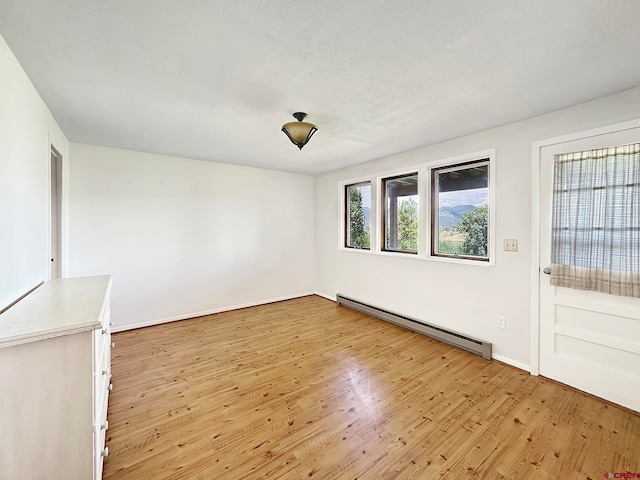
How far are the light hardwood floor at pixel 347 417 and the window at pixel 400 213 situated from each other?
1.42 meters

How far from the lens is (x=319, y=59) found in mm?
1691

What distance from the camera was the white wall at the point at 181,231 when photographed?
3473 millimetres

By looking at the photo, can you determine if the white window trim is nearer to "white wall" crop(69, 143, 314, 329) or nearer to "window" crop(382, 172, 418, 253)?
"window" crop(382, 172, 418, 253)

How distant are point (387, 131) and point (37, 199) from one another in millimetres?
3194

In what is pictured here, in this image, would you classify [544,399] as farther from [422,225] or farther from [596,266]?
[422,225]

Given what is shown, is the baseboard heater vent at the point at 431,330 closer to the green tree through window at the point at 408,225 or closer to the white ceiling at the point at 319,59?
the green tree through window at the point at 408,225

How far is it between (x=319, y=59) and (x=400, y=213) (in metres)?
2.73

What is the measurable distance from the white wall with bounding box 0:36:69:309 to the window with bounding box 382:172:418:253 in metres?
3.78

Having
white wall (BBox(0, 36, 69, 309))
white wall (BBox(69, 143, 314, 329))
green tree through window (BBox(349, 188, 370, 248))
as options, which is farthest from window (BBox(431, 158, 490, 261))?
white wall (BBox(0, 36, 69, 309))

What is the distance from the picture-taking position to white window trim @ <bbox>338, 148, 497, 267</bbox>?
2.88 meters

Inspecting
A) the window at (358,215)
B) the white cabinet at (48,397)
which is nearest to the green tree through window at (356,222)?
the window at (358,215)

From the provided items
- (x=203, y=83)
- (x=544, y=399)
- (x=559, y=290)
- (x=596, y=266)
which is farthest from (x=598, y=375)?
(x=203, y=83)

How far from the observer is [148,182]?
3.80 meters

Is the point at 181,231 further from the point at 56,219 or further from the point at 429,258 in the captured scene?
the point at 429,258
